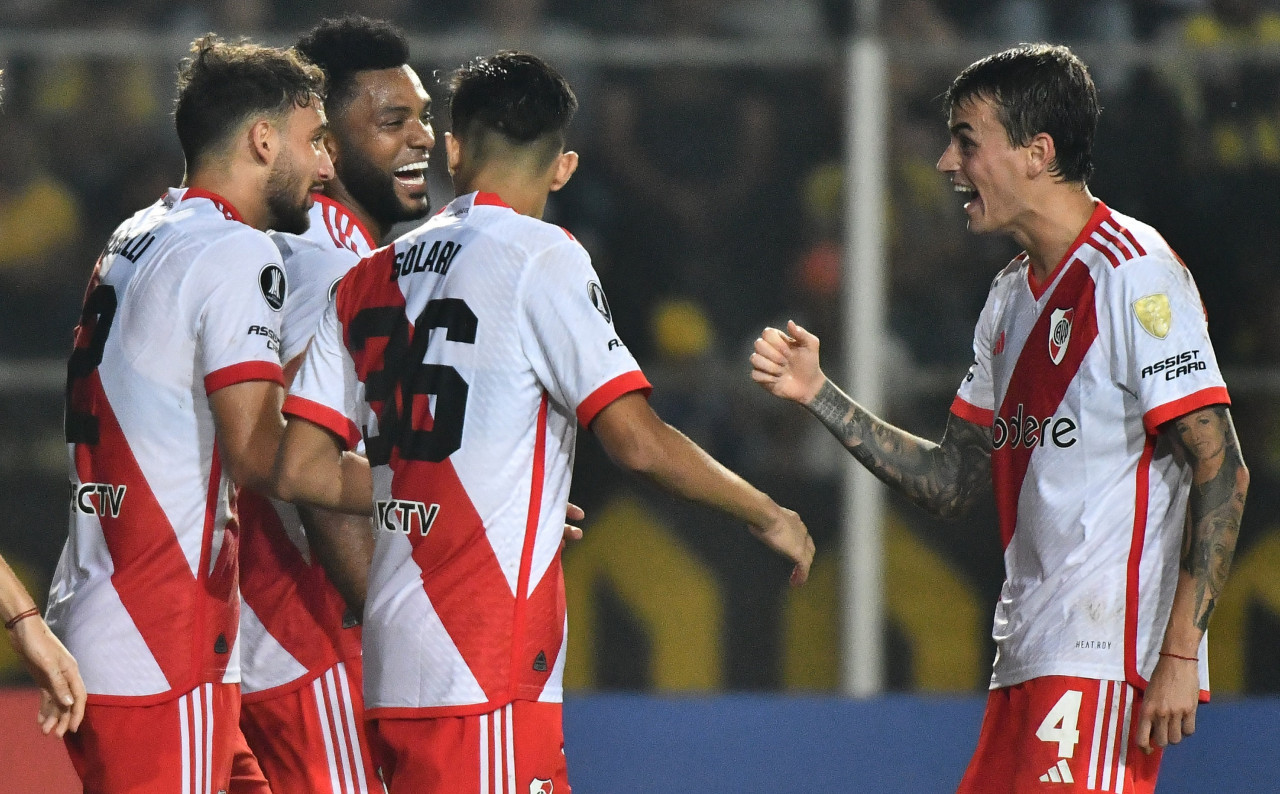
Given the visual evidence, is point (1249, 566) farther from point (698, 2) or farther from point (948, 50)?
point (698, 2)

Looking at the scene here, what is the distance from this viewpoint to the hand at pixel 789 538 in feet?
9.53

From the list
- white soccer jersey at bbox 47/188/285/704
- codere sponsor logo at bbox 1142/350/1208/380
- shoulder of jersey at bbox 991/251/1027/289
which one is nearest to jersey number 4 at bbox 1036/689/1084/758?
codere sponsor logo at bbox 1142/350/1208/380

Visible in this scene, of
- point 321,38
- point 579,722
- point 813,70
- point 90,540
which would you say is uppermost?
point 813,70

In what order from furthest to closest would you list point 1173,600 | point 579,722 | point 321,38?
1. point 579,722
2. point 321,38
3. point 1173,600

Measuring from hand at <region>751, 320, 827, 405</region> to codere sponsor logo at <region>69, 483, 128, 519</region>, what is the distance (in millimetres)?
1292

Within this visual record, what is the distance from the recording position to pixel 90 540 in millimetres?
3180

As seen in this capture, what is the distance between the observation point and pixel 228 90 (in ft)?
11.4

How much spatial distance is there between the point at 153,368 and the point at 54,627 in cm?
57

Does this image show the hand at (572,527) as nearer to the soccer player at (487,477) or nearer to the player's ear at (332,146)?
the soccer player at (487,477)

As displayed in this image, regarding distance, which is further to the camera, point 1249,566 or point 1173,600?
point 1249,566

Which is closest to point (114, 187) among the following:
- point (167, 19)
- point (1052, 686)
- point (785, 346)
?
point (167, 19)

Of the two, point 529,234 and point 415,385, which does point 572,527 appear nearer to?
point 415,385

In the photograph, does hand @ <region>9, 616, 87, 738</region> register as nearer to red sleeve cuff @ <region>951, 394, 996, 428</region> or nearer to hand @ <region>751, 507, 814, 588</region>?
hand @ <region>751, 507, 814, 588</region>

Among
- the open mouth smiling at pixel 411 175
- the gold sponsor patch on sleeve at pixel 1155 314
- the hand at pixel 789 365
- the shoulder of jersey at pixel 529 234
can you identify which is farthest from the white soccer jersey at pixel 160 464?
the gold sponsor patch on sleeve at pixel 1155 314
